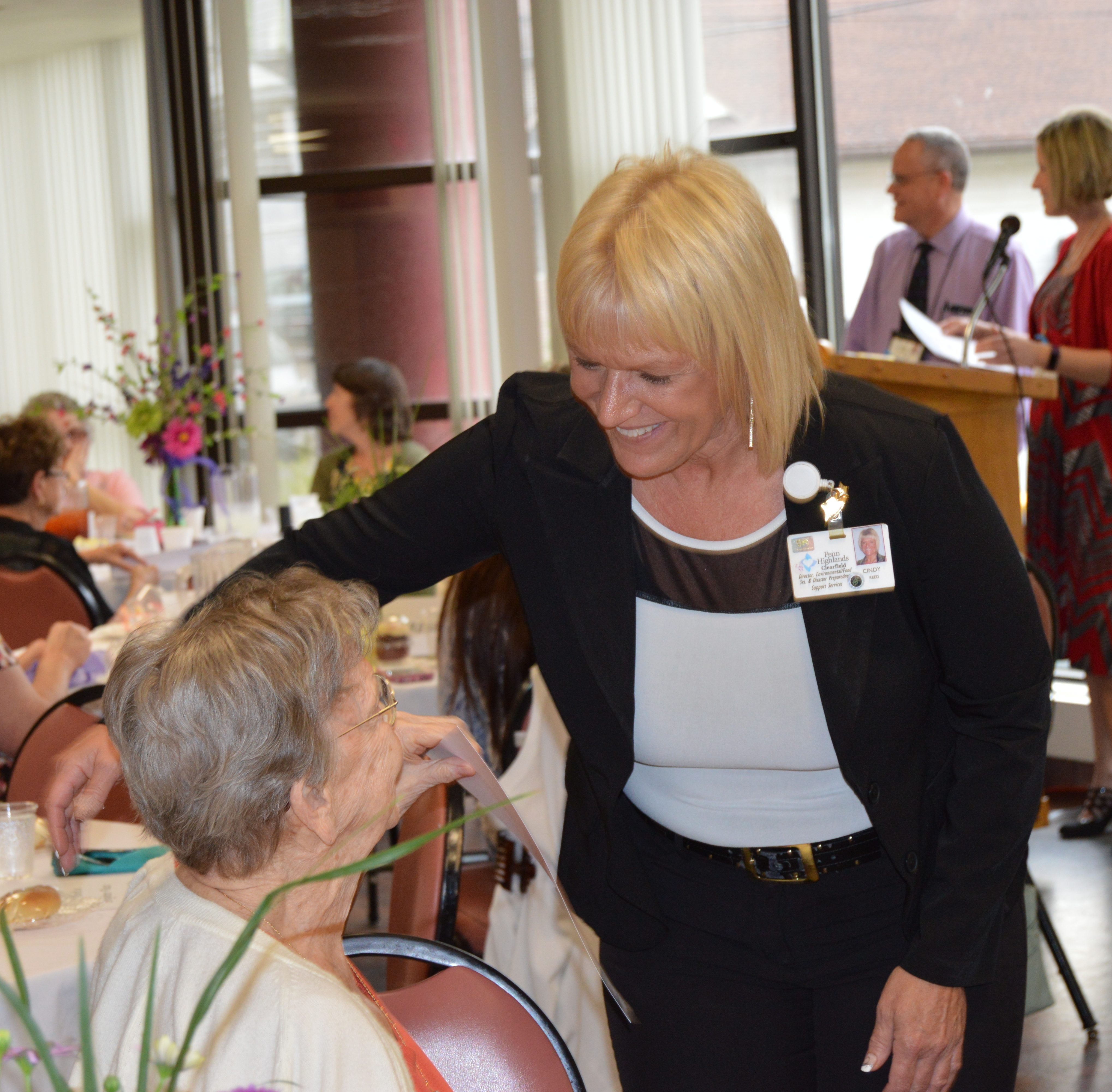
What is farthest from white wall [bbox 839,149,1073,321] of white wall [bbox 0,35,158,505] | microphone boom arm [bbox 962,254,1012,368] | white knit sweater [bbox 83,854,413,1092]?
white wall [bbox 0,35,158,505]

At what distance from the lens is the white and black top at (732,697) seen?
1.52m

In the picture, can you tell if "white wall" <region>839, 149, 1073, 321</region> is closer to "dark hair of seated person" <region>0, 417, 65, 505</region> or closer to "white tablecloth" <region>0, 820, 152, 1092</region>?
"dark hair of seated person" <region>0, 417, 65, 505</region>

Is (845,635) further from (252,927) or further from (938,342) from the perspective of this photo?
(938,342)

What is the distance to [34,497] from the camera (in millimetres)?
4816

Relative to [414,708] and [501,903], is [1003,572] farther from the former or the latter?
[414,708]

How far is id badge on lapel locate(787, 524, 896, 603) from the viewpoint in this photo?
57.4 inches

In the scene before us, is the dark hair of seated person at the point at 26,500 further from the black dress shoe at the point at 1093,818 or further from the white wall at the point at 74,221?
the white wall at the point at 74,221

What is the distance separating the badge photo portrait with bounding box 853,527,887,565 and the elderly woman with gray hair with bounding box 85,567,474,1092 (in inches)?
21.6

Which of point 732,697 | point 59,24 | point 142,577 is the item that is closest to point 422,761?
point 732,697

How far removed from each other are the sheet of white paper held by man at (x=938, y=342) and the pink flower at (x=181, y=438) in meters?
3.20

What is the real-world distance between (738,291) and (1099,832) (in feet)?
12.6

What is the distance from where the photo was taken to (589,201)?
5.06 ft

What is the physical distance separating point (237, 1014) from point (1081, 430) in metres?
3.97

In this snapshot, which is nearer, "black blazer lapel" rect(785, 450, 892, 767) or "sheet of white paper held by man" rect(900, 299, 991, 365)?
"black blazer lapel" rect(785, 450, 892, 767)
